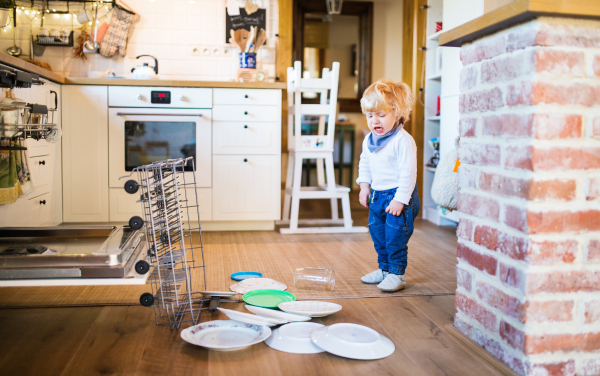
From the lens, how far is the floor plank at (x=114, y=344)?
1.32 m

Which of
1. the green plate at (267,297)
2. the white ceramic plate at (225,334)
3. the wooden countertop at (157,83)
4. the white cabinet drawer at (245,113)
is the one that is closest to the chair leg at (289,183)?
A: the white cabinet drawer at (245,113)

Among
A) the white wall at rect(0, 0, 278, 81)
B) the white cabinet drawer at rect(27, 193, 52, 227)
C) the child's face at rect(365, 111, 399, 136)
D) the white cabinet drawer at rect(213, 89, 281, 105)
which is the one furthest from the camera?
the white wall at rect(0, 0, 278, 81)

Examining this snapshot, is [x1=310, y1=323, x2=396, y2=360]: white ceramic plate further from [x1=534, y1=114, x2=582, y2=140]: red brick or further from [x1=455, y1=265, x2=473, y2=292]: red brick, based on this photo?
[x1=534, y1=114, x2=582, y2=140]: red brick

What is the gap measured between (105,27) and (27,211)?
Answer: 62.4 inches

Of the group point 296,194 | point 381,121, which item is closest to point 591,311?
point 381,121

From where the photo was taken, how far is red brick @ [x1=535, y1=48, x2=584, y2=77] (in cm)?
121

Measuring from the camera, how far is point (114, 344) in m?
1.48

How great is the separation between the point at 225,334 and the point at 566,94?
1092mm

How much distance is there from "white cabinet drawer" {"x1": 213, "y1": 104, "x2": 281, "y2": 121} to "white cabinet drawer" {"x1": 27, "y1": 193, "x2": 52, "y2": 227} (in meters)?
1.06

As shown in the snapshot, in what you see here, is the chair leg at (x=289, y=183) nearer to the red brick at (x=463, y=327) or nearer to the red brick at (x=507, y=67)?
the red brick at (x=463, y=327)

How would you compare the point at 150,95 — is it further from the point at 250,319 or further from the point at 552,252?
the point at 552,252

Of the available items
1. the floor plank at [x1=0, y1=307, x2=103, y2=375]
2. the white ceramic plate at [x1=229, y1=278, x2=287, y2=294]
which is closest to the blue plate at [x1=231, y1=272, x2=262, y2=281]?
the white ceramic plate at [x1=229, y1=278, x2=287, y2=294]

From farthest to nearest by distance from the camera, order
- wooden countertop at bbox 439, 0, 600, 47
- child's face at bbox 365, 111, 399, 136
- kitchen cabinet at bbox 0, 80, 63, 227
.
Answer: kitchen cabinet at bbox 0, 80, 63, 227, child's face at bbox 365, 111, 399, 136, wooden countertop at bbox 439, 0, 600, 47

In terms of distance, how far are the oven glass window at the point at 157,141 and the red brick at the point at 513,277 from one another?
2239 mm
